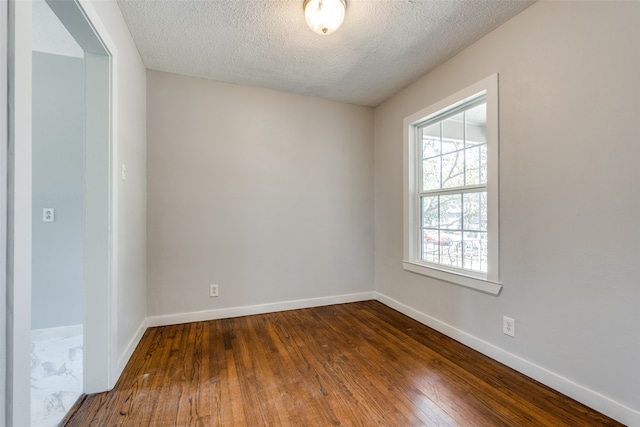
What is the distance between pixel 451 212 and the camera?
254 cm

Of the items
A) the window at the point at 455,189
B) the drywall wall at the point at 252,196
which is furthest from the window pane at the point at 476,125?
the drywall wall at the point at 252,196

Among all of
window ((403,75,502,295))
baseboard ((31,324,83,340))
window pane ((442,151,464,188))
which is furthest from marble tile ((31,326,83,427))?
window pane ((442,151,464,188))

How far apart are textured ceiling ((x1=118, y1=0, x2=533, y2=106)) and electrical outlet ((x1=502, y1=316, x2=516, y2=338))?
7.00 ft

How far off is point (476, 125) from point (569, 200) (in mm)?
949

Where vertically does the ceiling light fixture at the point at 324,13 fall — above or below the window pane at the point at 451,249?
above

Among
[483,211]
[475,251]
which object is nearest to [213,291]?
[475,251]

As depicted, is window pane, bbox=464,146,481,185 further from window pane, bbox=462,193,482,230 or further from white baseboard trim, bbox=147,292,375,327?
white baseboard trim, bbox=147,292,375,327

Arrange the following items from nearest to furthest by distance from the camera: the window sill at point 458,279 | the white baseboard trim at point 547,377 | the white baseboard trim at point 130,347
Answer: the white baseboard trim at point 547,377
the white baseboard trim at point 130,347
the window sill at point 458,279

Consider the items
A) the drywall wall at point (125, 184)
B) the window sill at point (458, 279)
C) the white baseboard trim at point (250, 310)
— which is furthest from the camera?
the white baseboard trim at point (250, 310)

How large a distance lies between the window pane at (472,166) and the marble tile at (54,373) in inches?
123

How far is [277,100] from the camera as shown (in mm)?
3068

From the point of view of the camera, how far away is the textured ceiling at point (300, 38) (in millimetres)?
1848

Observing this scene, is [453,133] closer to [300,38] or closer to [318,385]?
[300,38]

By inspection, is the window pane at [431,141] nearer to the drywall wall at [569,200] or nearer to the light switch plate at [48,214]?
the drywall wall at [569,200]
